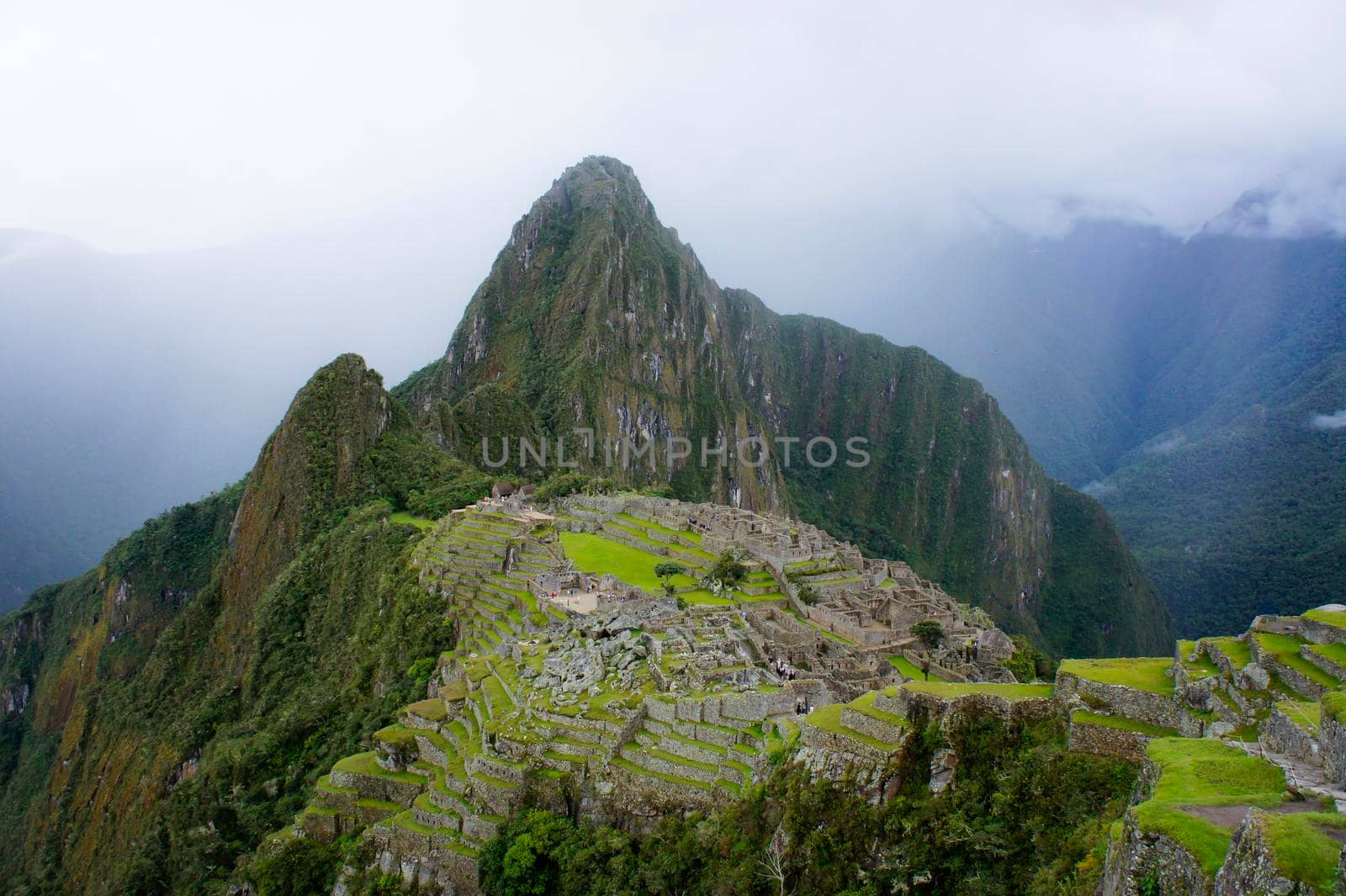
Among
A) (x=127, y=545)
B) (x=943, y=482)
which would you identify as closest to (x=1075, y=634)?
(x=943, y=482)

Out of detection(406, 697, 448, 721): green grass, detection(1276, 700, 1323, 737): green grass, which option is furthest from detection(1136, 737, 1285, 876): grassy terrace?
detection(406, 697, 448, 721): green grass

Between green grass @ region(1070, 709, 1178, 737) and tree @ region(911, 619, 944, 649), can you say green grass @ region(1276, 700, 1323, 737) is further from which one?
tree @ region(911, 619, 944, 649)

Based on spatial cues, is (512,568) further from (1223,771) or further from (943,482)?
(943,482)

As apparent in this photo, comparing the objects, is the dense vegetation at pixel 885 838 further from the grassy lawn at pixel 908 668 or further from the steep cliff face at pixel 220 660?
the steep cliff face at pixel 220 660

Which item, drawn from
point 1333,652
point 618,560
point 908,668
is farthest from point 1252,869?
point 618,560

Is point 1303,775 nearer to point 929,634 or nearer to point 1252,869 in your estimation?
point 1252,869

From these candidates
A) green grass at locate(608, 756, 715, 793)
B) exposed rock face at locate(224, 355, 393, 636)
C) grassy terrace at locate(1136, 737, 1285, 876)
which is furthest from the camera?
exposed rock face at locate(224, 355, 393, 636)
